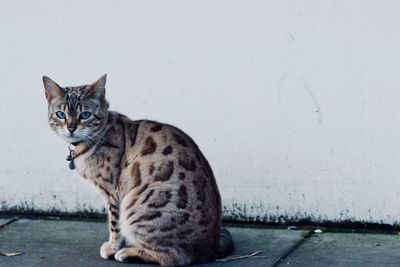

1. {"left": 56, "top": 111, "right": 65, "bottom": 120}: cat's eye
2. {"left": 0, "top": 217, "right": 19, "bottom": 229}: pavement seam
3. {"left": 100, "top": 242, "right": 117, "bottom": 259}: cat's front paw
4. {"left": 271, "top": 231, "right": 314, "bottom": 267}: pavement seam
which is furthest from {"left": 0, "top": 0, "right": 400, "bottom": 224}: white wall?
{"left": 100, "top": 242, "right": 117, "bottom": 259}: cat's front paw

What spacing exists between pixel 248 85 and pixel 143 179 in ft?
3.99

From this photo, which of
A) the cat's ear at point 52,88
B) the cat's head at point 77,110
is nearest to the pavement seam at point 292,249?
the cat's head at point 77,110

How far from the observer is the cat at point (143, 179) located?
5.54 m

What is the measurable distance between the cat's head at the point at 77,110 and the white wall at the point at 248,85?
2.75ft

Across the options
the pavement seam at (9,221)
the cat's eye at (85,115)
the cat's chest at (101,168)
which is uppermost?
the cat's eye at (85,115)

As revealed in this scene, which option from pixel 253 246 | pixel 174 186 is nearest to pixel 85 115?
pixel 174 186

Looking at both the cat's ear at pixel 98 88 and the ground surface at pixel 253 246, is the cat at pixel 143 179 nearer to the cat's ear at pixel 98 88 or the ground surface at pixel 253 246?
the cat's ear at pixel 98 88

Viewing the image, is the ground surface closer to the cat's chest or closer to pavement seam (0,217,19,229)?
pavement seam (0,217,19,229)

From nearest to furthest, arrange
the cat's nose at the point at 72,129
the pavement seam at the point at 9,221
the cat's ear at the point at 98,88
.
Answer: the cat's nose at the point at 72,129 < the cat's ear at the point at 98,88 < the pavement seam at the point at 9,221

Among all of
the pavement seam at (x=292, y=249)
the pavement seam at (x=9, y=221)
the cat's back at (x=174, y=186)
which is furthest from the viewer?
the pavement seam at (x=9, y=221)

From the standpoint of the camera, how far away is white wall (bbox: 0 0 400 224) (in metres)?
6.29

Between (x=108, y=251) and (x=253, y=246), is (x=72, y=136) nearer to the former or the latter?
(x=108, y=251)

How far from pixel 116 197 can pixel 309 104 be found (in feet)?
5.00

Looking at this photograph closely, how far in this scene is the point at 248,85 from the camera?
6492 millimetres
